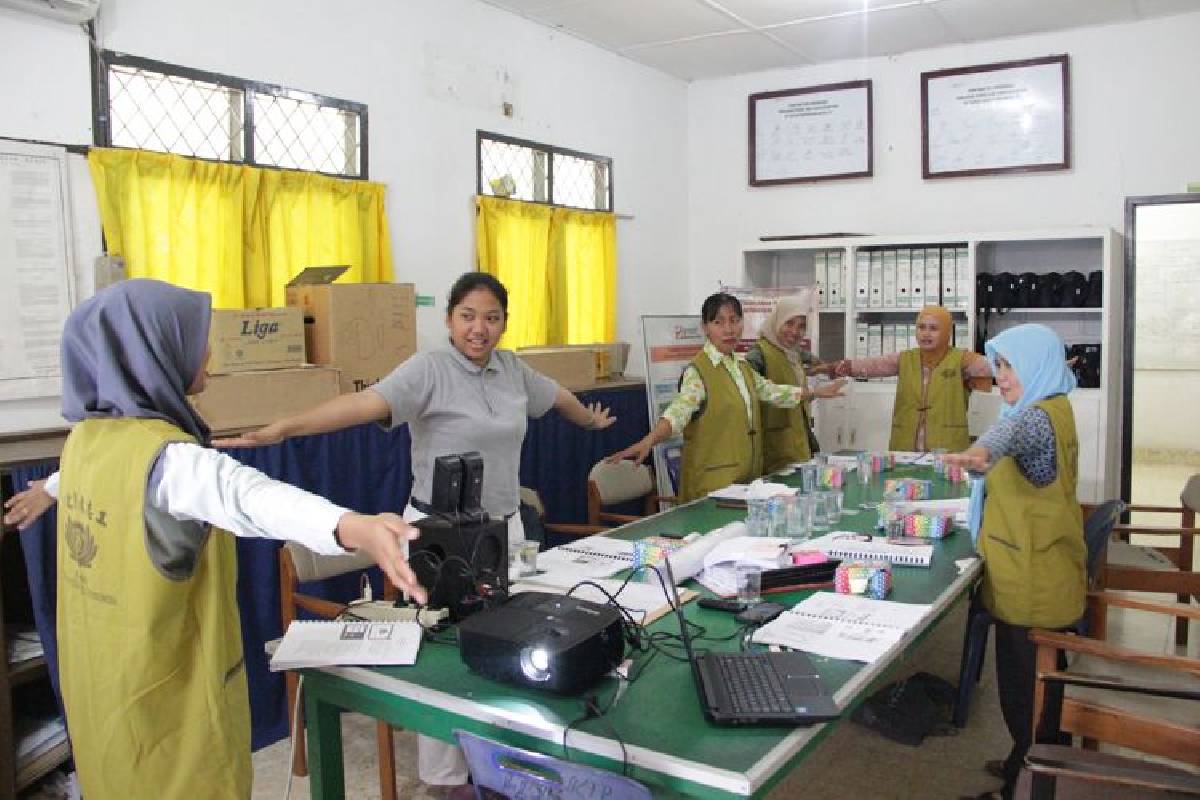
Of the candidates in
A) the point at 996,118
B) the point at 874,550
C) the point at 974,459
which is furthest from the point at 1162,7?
the point at 874,550

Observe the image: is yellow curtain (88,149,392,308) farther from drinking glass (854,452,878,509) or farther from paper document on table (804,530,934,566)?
paper document on table (804,530,934,566)

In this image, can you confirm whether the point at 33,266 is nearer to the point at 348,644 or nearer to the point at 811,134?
the point at 348,644

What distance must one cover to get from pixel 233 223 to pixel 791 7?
3.07 meters

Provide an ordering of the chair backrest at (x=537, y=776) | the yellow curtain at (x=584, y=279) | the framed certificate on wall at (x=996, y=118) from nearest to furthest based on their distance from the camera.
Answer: the chair backrest at (x=537, y=776) < the yellow curtain at (x=584, y=279) < the framed certificate on wall at (x=996, y=118)

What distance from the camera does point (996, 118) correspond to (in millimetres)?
5504

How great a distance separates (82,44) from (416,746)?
258 centimetres

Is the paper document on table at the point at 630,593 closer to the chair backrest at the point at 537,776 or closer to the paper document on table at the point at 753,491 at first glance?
the chair backrest at the point at 537,776

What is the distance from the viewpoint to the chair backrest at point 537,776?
130cm

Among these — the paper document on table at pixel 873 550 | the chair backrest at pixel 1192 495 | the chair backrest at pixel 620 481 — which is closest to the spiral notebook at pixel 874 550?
the paper document on table at pixel 873 550

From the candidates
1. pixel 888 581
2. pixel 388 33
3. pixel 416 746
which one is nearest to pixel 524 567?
pixel 888 581

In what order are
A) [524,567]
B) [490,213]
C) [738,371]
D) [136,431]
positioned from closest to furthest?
[136,431] → [524,567] → [738,371] → [490,213]

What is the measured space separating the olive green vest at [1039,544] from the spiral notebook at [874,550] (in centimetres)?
20

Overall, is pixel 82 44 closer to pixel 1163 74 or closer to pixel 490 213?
pixel 490 213

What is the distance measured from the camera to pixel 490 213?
4715 mm
